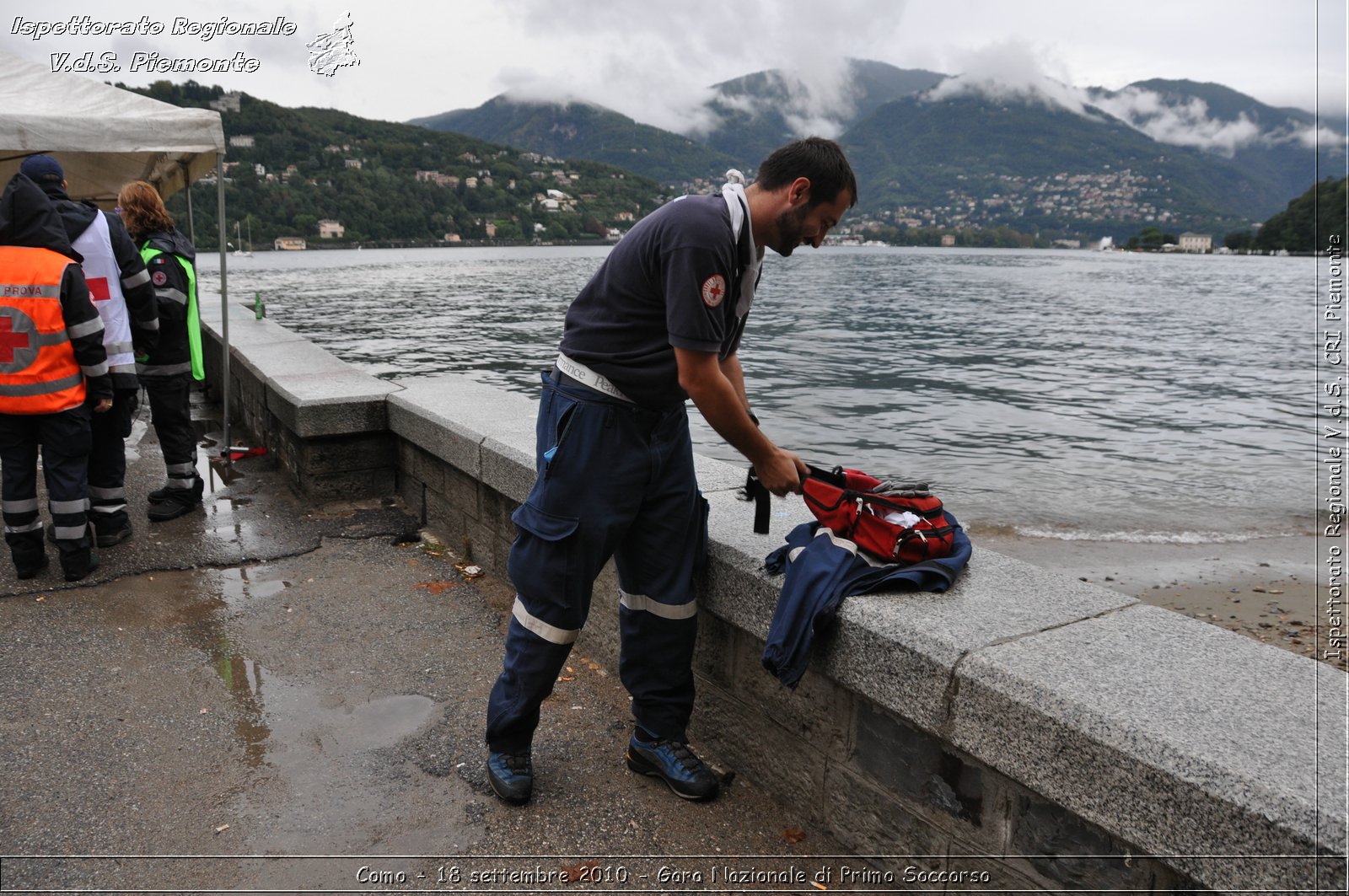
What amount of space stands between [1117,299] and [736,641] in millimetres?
53158

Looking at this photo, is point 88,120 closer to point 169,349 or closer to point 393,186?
point 169,349

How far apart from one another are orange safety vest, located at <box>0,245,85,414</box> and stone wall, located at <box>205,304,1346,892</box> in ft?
11.7

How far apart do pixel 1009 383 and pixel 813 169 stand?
1914 centimetres

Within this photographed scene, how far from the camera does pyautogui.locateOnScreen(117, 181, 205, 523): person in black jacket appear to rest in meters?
6.39

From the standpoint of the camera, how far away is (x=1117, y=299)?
1982 inches

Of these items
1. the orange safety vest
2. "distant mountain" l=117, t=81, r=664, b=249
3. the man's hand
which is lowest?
the man's hand

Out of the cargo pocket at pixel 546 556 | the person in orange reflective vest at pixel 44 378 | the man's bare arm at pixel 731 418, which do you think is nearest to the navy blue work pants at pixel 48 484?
the person in orange reflective vest at pixel 44 378

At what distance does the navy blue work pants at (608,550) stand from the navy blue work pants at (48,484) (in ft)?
10.4

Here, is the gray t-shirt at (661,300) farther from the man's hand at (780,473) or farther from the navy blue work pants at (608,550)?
the man's hand at (780,473)

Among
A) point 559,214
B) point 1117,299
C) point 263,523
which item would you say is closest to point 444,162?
point 559,214

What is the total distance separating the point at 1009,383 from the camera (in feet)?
67.9

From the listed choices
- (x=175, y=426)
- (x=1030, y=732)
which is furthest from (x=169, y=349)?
(x=1030, y=732)

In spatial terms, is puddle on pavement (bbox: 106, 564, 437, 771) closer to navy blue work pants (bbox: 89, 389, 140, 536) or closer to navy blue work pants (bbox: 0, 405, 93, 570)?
navy blue work pants (bbox: 0, 405, 93, 570)

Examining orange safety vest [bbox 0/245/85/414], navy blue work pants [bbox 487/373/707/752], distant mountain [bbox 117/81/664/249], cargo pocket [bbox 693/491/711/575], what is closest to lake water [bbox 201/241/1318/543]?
distant mountain [bbox 117/81/664/249]
